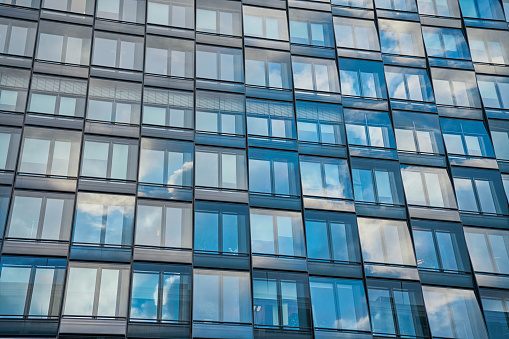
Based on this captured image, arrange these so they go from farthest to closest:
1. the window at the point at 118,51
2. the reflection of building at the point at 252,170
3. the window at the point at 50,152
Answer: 1. the window at the point at 118,51
2. the window at the point at 50,152
3. the reflection of building at the point at 252,170

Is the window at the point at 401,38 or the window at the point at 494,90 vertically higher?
the window at the point at 401,38

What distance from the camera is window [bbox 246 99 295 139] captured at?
3391cm

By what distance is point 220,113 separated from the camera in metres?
33.8

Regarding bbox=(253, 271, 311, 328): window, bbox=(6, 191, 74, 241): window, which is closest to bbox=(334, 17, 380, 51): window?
bbox=(253, 271, 311, 328): window

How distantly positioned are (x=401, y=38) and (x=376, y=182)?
34.5 feet

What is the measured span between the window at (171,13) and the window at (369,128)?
35.5ft

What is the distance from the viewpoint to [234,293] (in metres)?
29.0

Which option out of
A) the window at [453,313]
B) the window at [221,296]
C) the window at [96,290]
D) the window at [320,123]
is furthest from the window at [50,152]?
the window at [453,313]

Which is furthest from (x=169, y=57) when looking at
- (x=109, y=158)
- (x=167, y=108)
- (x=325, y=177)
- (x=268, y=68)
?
(x=325, y=177)

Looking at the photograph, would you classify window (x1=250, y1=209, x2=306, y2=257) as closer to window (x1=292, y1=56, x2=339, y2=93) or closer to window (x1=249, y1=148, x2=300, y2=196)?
window (x1=249, y1=148, x2=300, y2=196)

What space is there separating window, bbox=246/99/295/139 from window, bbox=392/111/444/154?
6169 mm

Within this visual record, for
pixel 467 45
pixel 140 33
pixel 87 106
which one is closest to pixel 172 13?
pixel 140 33

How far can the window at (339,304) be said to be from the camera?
29172 millimetres

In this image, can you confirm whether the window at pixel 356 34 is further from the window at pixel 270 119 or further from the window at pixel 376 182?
the window at pixel 376 182
